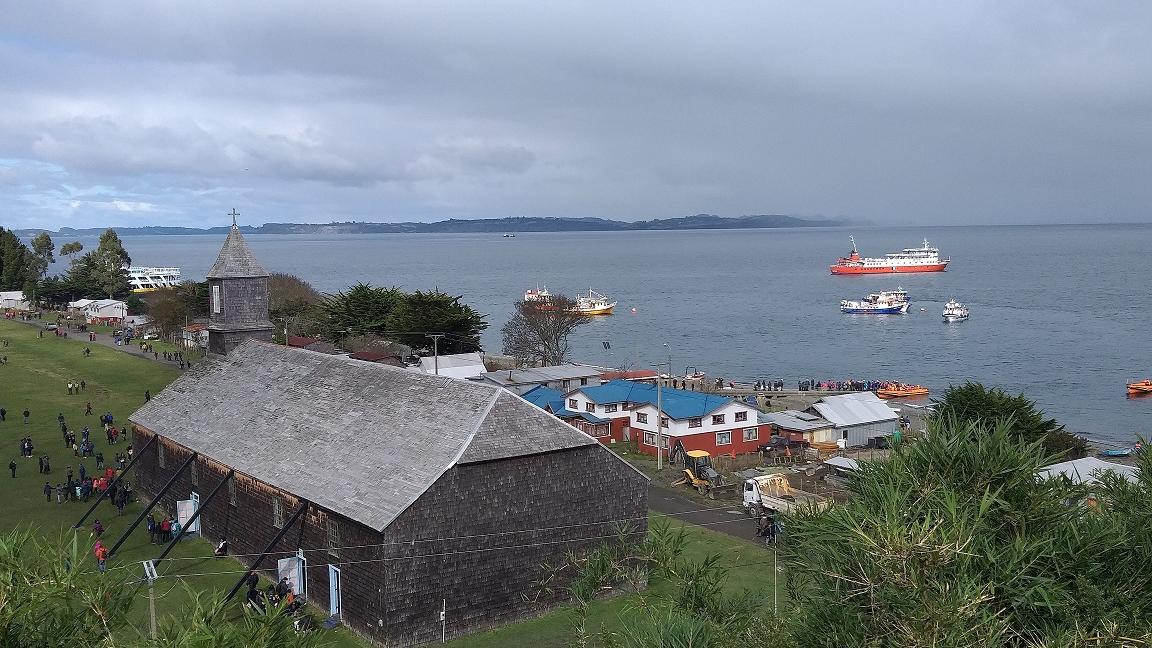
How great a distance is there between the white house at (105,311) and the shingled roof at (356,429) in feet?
244

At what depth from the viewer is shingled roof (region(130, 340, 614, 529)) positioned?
2327 cm

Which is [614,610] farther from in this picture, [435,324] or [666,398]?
[435,324]

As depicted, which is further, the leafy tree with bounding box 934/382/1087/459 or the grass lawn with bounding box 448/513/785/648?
the leafy tree with bounding box 934/382/1087/459

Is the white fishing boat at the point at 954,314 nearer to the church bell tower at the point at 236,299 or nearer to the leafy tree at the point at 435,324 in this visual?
the leafy tree at the point at 435,324

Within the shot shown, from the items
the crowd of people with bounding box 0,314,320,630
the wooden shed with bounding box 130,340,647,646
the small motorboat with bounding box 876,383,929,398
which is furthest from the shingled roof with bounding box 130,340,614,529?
the small motorboat with bounding box 876,383,929,398

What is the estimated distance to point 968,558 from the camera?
10109 mm

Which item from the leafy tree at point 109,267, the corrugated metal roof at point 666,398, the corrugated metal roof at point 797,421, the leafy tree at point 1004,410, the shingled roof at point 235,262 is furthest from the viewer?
the leafy tree at point 109,267

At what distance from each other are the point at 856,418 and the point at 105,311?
82980mm

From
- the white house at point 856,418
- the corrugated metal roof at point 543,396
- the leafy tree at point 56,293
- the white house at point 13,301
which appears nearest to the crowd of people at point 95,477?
the corrugated metal roof at point 543,396

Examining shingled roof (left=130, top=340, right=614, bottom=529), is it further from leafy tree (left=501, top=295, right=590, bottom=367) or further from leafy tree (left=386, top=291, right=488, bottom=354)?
leafy tree (left=501, top=295, right=590, bottom=367)

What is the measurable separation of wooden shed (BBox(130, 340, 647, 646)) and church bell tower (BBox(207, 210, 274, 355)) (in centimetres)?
891

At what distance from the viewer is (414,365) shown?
62.8 metres

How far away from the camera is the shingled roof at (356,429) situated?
23.3 meters

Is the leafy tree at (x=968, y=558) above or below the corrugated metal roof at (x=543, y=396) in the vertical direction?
above
